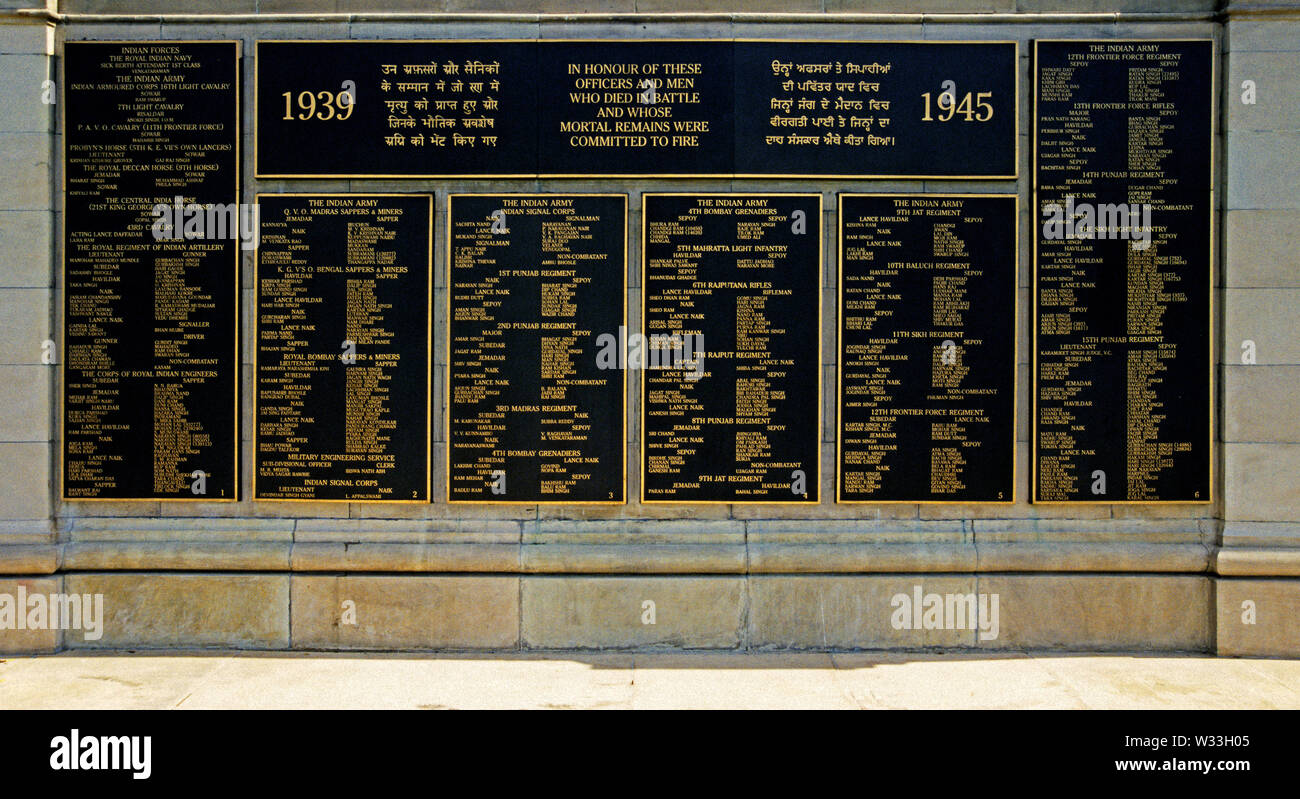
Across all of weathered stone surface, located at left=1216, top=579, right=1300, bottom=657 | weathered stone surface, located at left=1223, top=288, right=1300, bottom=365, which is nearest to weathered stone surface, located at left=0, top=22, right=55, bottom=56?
weathered stone surface, located at left=1223, top=288, right=1300, bottom=365

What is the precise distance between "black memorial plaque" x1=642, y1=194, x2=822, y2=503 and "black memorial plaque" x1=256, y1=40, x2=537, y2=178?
1632mm

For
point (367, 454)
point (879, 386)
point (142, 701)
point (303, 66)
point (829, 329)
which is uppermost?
point (303, 66)

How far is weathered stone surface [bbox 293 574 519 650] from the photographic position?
893 centimetres

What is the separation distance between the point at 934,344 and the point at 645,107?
363cm

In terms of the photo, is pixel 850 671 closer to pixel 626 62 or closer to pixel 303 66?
pixel 626 62

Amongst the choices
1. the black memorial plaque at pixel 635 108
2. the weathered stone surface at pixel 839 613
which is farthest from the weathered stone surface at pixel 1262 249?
the black memorial plaque at pixel 635 108

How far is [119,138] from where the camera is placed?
9.05 m

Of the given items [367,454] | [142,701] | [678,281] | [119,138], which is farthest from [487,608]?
[119,138]

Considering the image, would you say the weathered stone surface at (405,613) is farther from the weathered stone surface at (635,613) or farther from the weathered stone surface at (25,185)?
the weathered stone surface at (25,185)

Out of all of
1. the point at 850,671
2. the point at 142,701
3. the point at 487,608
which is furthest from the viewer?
the point at 487,608

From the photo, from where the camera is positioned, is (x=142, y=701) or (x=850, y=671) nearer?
(x=142, y=701)

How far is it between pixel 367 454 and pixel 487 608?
190 centimetres

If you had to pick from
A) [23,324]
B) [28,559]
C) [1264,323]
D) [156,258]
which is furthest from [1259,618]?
[23,324]

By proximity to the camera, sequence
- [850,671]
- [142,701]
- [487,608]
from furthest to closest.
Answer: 1. [487,608]
2. [850,671]
3. [142,701]
